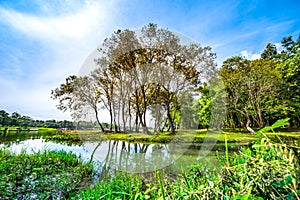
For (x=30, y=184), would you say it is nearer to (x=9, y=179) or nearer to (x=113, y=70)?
(x=9, y=179)

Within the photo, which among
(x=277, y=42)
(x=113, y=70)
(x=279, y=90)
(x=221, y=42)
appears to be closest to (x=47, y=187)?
(x=221, y=42)

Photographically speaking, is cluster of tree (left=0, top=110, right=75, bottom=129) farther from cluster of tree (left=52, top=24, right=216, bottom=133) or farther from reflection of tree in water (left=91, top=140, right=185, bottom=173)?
reflection of tree in water (left=91, top=140, right=185, bottom=173)

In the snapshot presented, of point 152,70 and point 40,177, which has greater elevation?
point 152,70

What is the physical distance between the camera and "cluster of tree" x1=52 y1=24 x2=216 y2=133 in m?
12.3

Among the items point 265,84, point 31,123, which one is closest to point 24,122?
point 31,123

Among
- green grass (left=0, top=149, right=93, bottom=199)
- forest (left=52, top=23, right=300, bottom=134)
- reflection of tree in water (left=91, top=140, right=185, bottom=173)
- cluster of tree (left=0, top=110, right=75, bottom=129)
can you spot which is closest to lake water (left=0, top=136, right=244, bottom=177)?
reflection of tree in water (left=91, top=140, right=185, bottom=173)

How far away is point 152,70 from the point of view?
1262 cm

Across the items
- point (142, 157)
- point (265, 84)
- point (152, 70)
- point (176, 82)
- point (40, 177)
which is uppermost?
point (152, 70)

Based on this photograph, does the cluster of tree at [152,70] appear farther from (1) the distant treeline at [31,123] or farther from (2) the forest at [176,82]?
(1) the distant treeline at [31,123]

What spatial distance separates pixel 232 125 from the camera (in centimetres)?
1973

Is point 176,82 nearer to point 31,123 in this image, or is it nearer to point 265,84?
point 265,84

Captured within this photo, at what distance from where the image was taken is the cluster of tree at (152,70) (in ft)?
40.3

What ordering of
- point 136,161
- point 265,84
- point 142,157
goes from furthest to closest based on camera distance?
point 265,84, point 142,157, point 136,161

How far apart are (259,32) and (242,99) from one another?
6.11 meters
